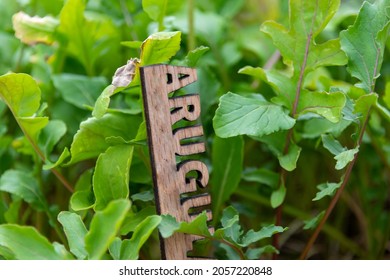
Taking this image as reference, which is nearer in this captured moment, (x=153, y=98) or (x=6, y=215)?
(x=153, y=98)

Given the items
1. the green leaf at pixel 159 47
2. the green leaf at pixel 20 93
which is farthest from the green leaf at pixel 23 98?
the green leaf at pixel 159 47

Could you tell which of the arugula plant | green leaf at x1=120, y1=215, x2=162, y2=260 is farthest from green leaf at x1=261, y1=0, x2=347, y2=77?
green leaf at x1=120, y1=215, x2=162, y2=260

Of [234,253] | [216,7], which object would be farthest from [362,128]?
[216,7]

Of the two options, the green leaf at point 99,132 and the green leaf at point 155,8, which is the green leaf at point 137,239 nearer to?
the green leaf at point 99,132

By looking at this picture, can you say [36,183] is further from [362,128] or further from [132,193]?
[362,128]

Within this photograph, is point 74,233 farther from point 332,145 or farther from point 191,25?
point 191,25

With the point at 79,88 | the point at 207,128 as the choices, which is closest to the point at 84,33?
the point at 79,88
